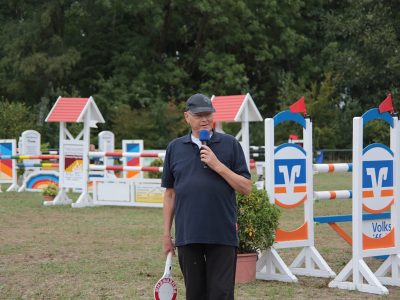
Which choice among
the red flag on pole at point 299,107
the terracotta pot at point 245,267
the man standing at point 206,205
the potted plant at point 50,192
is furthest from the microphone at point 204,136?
the potted plant at point 50,192

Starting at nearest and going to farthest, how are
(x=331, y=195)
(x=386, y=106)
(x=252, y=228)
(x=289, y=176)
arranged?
(x=252, y=228), (x=386, y=106), (x=289, y=176), (x=331, y=195)

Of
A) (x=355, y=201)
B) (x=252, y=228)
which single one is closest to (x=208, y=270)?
(x=252, y=228)

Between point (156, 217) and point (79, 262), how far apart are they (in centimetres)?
577

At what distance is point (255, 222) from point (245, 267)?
482 millimetres

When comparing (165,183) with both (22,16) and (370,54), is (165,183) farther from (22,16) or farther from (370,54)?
(22,16)

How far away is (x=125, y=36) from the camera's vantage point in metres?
45.9

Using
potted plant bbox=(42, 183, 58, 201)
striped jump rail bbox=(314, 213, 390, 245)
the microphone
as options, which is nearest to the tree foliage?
potted plant bbox=(42, 183, 58, 201)

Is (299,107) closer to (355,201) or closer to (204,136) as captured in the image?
(355,201)

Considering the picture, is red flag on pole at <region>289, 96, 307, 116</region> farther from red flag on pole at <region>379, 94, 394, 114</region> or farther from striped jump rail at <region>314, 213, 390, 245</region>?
striped jump rail at <region>314, 213, 390, 245</region>

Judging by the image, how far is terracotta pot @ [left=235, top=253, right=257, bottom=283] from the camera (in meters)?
8.36

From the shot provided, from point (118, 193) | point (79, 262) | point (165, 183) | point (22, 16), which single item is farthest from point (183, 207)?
point (22, 16)

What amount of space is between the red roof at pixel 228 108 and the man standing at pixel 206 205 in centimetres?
1001

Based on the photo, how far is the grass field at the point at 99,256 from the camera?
7.97 meters

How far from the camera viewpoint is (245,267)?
8406 millimetres
